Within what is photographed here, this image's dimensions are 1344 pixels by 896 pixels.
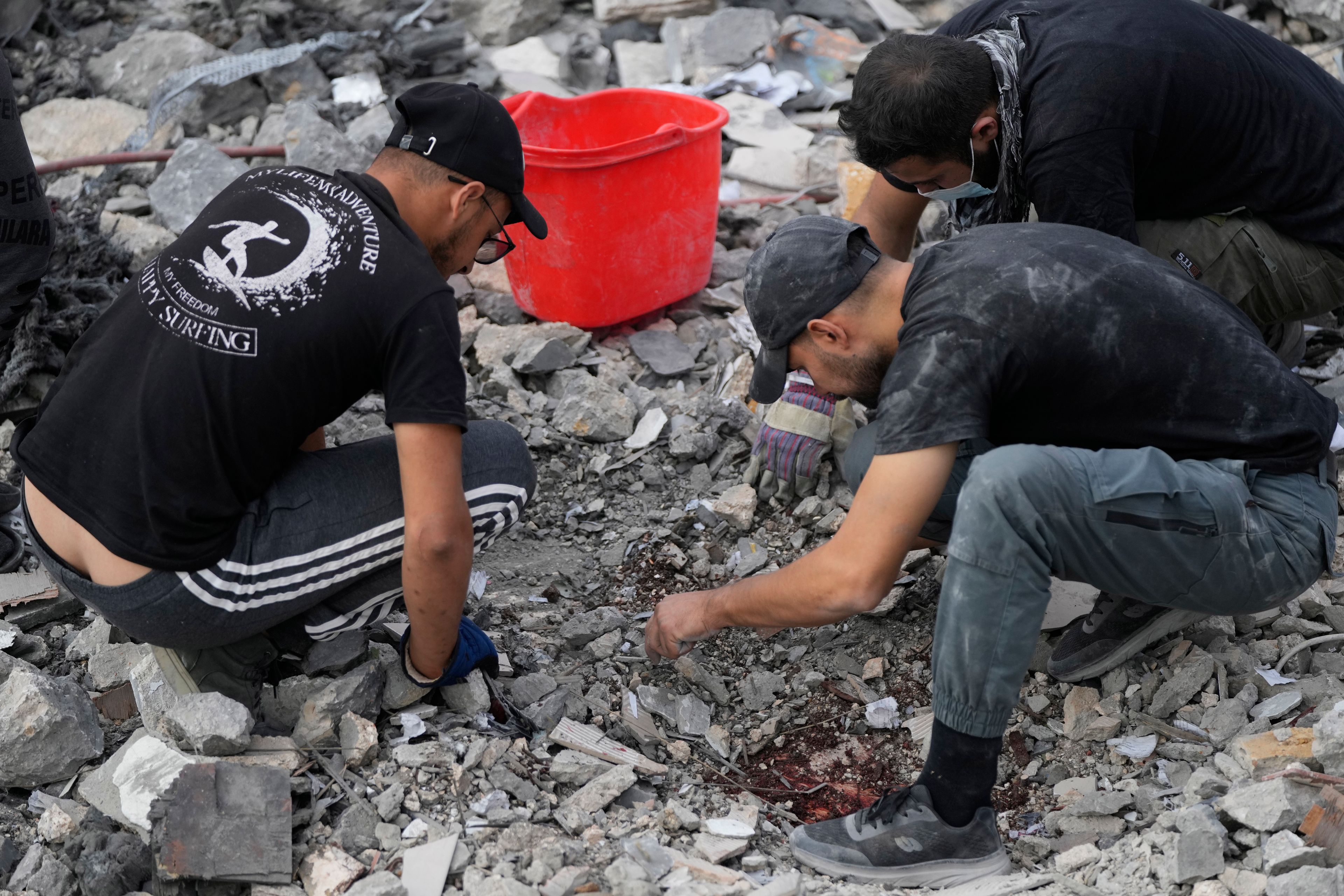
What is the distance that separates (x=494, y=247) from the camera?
2.77 metres

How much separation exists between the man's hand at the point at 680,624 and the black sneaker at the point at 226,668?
929mm

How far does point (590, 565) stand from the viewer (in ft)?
11.6

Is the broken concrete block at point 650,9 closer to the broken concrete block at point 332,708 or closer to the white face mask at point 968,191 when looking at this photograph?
the white face mask at point 968,191

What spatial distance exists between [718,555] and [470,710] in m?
1.07

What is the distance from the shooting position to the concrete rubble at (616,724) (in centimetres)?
223

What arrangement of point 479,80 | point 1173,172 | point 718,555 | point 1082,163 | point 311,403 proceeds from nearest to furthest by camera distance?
point 311,403, point 1082,163, point 1173,172, point 718,555, point 479,80

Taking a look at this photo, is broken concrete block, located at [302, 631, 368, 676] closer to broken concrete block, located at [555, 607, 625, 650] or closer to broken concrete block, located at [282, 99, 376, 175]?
broken concrete block, located at [555, 607, 625, 650]

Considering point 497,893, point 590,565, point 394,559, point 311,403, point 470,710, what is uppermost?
point 311,403

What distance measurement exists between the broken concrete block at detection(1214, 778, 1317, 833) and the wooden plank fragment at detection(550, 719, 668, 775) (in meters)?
1.25

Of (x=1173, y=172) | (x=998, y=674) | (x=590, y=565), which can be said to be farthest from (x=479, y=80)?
(x=998, y=674)

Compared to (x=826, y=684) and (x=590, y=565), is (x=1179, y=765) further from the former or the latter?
(x=590, y=565)

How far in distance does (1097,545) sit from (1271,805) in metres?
0.61

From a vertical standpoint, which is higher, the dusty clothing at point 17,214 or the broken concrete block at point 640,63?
the dusty clothing at point 17,214

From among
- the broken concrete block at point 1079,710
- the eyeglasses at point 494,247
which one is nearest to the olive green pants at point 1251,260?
the broken concrete block at point 1079,710
